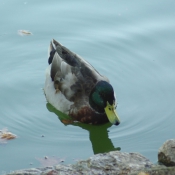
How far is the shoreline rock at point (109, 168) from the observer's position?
5.62 metres

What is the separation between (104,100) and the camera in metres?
8.07

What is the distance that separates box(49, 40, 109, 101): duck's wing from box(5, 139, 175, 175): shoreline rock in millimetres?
2282

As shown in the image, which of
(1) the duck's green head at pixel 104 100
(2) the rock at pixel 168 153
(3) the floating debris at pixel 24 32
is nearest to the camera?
(2) the rock at pixel 168 153

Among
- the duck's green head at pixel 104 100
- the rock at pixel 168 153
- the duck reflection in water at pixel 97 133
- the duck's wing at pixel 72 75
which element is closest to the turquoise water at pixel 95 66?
the duck reflection in water at pixel 97 133

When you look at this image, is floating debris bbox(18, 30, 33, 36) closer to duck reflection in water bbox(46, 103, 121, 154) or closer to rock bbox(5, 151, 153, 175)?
duck reflection in water bbox(46, 103, 121, 154)

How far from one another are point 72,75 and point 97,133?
0.96m

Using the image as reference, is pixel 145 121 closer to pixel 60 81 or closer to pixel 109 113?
pixel 109 113

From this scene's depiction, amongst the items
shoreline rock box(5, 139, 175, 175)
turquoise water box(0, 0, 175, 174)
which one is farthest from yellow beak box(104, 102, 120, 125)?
shoreline rock box(5, 139, 175, 175)

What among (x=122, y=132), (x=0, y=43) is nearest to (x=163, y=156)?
(x=122, y=132)

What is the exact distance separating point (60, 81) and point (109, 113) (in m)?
0.99

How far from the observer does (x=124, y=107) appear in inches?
324

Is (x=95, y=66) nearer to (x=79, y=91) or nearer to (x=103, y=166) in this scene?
(x=79, y=91)

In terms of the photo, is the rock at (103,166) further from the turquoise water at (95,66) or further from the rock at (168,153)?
the turquoise water at (95,66)

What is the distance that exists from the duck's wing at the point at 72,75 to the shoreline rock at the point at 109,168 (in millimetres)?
2282
